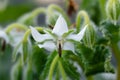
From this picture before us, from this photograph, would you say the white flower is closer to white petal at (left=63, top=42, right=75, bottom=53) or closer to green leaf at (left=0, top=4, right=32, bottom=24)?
white petal at (left=63, top=42, right=75, bottom=53)

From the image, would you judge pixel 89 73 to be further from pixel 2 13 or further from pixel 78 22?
pixel 2 13

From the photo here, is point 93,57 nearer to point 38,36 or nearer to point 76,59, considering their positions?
point 76,59

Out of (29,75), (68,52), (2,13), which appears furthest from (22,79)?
(2,13)

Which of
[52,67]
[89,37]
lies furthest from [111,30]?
Answer: [52,67]

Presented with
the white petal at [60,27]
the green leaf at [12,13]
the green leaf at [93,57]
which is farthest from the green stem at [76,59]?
the green leaf at [12,13]

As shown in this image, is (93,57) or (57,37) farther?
(93,57)

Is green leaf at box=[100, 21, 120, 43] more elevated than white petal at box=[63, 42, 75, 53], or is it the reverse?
green leaf at box=[100, 21, 120, 43]

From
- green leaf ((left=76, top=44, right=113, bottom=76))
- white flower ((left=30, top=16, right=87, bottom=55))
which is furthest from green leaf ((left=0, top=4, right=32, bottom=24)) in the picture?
white flower ((left=30, top=16, right=87, bottom=55))

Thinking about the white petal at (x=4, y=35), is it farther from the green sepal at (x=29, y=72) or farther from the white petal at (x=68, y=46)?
the white petal at (x=68, y=46)
